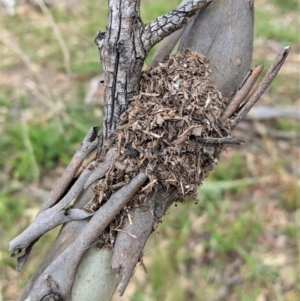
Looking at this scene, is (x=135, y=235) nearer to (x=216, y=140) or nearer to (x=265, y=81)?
(x=216, y=140)

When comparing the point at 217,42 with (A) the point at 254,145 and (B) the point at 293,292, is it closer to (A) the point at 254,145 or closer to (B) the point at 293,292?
(B) the point at 293,292

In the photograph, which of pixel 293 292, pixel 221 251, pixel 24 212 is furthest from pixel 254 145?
pixel 24 212

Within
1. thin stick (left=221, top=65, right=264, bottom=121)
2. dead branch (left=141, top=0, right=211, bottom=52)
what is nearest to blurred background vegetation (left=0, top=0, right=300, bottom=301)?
thin stick (left=221, top=65, right=264, bottom=121)

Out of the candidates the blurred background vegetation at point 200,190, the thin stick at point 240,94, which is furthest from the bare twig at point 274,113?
the thin stick at point 240,94

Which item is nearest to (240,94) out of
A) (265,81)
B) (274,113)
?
(265,81)

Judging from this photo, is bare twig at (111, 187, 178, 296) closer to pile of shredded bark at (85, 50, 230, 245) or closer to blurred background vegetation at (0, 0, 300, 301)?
pile of shredded bark at (85, 50, 230, 245)
